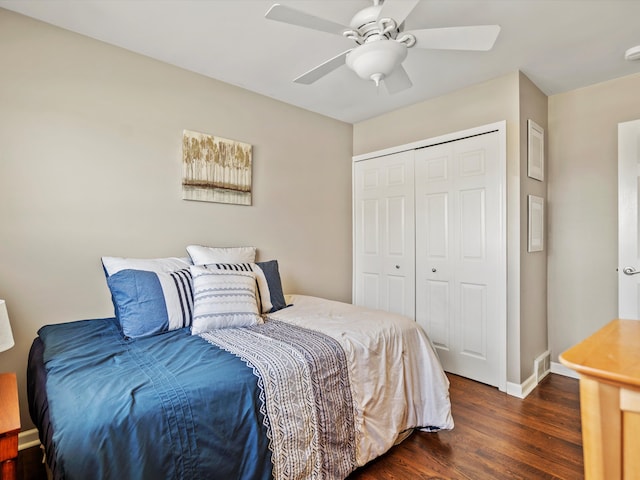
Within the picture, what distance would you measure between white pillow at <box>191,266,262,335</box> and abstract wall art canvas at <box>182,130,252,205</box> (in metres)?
0.80

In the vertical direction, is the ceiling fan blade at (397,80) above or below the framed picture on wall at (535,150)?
above

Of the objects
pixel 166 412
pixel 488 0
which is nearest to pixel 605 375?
pixel 166 412

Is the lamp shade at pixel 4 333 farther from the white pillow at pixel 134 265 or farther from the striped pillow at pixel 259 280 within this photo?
the striped pillow at pixel 259 280

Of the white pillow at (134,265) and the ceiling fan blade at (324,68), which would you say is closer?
the ceiling fan blade at (324,68)

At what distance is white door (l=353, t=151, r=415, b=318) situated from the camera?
11.0ft

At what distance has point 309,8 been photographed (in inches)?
75.5

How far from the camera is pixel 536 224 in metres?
2.86

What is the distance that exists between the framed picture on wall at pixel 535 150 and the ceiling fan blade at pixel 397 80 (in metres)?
1.33

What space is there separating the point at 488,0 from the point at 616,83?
5.66 ft

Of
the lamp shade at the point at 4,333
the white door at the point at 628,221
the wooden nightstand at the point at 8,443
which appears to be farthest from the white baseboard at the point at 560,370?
the lamp shade at the point at 4,333

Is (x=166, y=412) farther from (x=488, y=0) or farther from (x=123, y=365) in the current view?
(x=488, y=0)

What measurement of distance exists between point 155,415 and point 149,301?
0.88 m

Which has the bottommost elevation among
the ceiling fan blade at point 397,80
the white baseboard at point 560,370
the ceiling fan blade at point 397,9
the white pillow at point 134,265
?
the white baseboard at point 560,370

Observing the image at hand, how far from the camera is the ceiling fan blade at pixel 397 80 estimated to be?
1938mm
